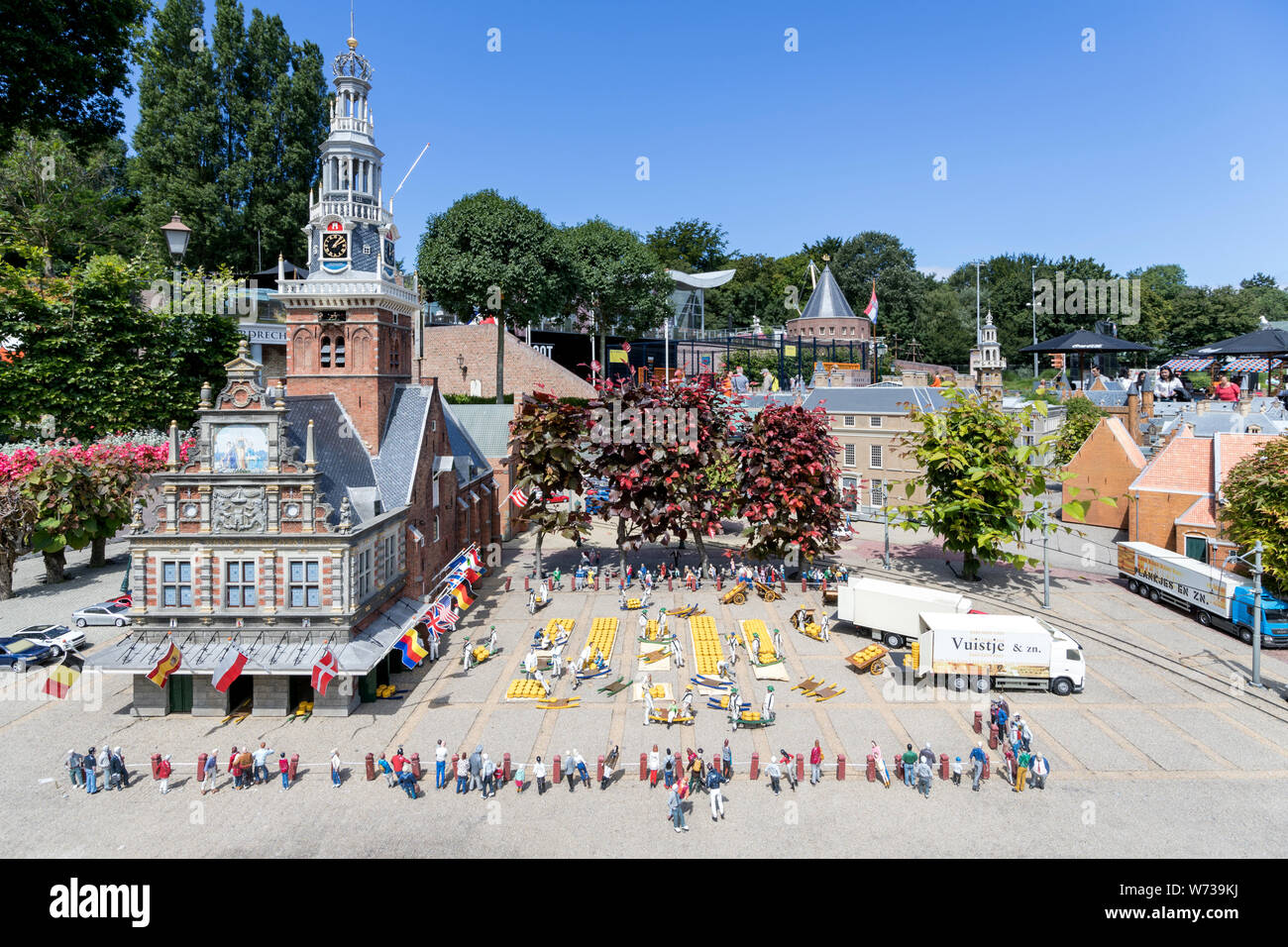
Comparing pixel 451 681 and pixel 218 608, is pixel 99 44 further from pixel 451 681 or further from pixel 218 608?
pixel 451 681

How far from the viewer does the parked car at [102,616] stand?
34.6 metres

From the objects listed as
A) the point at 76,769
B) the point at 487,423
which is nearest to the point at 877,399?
the point at 487,423

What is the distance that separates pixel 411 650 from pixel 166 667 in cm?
800

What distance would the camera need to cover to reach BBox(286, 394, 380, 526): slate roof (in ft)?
98.4

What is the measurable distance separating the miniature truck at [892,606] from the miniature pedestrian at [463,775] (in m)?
18.9

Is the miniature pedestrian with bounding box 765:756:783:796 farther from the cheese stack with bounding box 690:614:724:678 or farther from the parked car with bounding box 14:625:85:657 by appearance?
the parked car with bounding box 14:625:85:657

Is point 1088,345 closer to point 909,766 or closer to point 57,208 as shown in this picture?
point 909,766

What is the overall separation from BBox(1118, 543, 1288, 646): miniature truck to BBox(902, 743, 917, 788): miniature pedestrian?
69.3ft

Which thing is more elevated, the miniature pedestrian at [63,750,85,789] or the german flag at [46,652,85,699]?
the german flag at [46,652,85,699]

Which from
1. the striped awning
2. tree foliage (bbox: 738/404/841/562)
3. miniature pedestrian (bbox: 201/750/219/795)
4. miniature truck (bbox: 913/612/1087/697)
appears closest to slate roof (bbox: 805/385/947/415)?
tree foliage (bbox: 738/404/841/562)

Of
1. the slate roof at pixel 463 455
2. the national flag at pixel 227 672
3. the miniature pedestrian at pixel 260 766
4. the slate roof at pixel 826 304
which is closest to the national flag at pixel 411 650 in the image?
the national flag at pixel 227 672

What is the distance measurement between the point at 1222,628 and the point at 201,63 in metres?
86.9

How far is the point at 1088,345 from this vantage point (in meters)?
92.0

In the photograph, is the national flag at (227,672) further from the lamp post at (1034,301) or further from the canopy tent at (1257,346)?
the lamp post at (1034,301)
